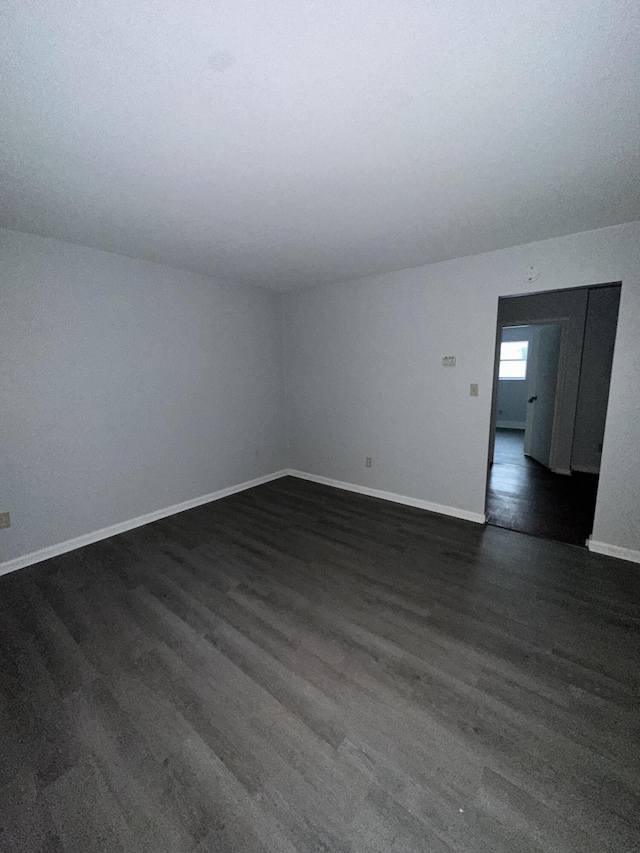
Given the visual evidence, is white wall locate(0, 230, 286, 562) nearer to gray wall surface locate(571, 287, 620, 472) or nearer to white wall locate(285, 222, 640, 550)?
white wall locate(285, 222, 640, 550)

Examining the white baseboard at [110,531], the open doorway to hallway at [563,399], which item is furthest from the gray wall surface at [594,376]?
the white baseboard at [110,531]

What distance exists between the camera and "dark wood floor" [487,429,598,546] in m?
3.10

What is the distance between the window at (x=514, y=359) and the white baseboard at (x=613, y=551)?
6194 millimetres

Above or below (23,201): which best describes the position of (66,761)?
below

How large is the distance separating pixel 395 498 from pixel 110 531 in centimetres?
289

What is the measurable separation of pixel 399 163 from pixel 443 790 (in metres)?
2.64

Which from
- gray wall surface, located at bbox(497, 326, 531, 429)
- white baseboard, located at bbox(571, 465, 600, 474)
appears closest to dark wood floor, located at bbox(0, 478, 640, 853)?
white baseboard, located at bbox(571, 465, 600, 474)

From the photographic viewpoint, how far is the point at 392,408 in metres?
3.72

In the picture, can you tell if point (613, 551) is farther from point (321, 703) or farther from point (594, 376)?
point (594, 376)

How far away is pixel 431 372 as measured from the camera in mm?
3400

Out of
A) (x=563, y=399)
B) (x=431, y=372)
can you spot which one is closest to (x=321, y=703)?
(x=431, y=372)

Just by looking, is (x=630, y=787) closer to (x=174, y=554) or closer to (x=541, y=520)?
(x=541, y=520)

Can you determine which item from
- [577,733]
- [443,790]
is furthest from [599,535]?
[443,790]

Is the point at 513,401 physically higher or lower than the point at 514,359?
lower
